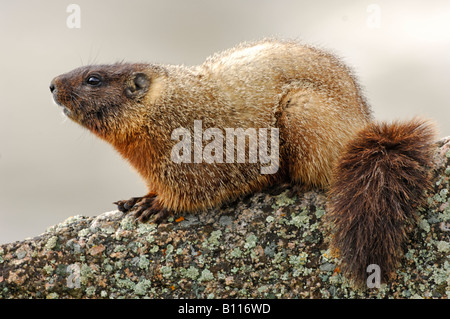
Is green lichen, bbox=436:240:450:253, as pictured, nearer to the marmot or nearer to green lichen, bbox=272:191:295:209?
the marmot

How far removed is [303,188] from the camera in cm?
459

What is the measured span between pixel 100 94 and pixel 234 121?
1359 millimetres

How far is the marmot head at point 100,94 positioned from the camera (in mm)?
4969

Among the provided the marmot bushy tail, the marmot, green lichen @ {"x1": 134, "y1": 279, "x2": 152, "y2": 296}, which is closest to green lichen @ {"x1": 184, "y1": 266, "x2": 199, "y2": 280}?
green lichen @ {"x1": 134, "y1": 279, "x2": 152, "y2": 296}

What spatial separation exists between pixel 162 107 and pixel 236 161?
2.97 feet

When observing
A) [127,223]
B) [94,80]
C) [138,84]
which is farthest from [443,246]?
[94,80]

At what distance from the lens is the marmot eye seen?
5070 mm

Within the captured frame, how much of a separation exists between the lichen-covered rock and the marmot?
21cm

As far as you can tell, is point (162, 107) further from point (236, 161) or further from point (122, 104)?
point (236, 161)

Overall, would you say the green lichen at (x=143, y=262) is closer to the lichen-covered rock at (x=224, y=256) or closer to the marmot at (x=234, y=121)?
the lichen-covered rock at (x=224, y=256)

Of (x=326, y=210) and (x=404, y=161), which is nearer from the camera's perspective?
(x=404, y=161)

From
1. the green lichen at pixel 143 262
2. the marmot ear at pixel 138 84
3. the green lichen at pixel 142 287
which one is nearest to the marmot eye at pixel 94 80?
the marmot ear at pixel 138 84

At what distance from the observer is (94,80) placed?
5.07m
